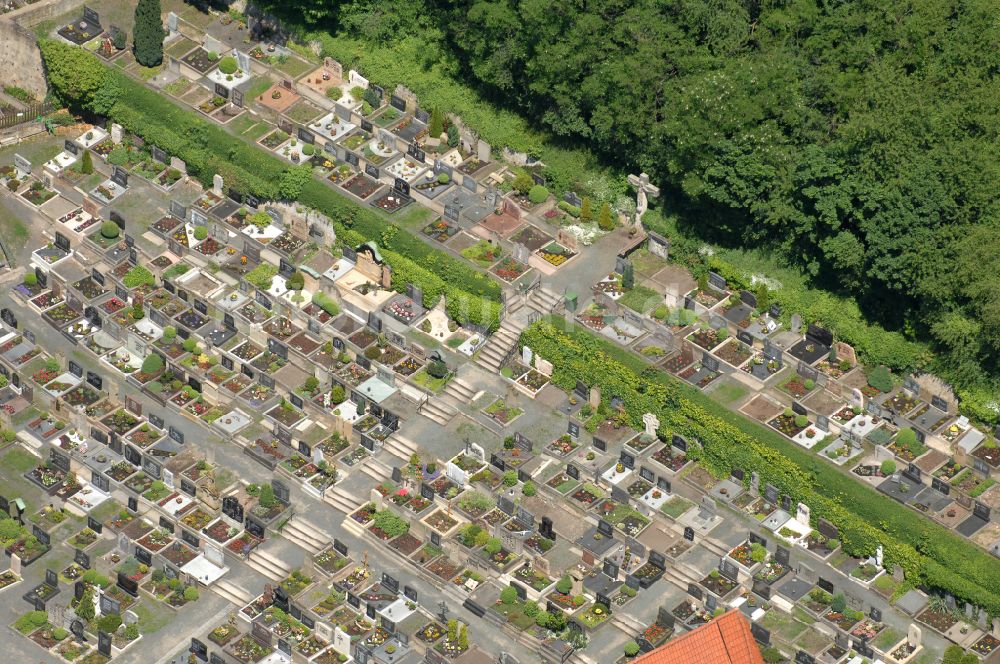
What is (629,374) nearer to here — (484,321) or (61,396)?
(484,321)

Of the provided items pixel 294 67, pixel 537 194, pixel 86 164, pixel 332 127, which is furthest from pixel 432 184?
pixel 86 164

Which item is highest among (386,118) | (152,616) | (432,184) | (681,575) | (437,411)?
(386,118)

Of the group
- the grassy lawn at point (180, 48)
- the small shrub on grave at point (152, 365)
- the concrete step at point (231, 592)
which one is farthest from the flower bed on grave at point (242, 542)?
the grassy lawn at point (180, 48)

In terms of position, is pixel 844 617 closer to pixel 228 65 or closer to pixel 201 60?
pixel 228 65

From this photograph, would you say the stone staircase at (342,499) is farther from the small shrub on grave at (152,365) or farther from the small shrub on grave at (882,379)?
the small shrub on grave at (882,379)

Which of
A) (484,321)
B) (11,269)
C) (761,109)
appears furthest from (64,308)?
(761,109)

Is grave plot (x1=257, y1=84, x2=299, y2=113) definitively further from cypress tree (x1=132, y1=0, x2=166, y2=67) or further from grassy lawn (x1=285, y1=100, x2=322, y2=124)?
cypress tree (x1=132, y1=0, x2=166, y2=67)
